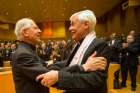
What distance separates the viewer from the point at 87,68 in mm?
1911

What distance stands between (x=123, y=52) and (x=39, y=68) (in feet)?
21.1

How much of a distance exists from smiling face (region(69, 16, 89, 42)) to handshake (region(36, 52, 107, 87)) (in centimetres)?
28

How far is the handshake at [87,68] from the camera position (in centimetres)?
183

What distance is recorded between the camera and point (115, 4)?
21953 mm

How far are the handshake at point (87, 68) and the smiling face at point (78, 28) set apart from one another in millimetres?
285

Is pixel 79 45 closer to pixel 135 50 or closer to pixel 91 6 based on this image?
pixel 135 50

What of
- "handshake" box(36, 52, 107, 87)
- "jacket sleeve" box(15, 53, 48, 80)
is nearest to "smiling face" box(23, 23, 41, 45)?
"jacket sleeve" box(15, 53, 48, 80)

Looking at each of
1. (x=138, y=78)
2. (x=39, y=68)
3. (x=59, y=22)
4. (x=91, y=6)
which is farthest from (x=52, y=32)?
(x=39, y=68)

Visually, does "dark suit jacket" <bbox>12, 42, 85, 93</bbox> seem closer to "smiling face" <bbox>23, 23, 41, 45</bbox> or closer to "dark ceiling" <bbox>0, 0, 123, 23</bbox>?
"smiling face" <bbox>23, 23, 41, 45</bbox>

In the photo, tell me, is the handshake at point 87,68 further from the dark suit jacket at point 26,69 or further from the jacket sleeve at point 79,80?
the dark suit jacket at point 26,69

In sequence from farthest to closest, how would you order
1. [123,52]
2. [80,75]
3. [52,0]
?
[52,0] → [123,52] → [80,75]

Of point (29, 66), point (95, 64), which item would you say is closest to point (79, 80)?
point (95, 64)

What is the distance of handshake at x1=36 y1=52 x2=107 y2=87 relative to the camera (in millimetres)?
1826

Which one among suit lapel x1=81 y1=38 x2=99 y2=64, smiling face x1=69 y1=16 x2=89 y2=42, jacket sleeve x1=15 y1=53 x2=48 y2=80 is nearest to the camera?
suit lapel x1=81 y1=38 x2=99 y2=64
